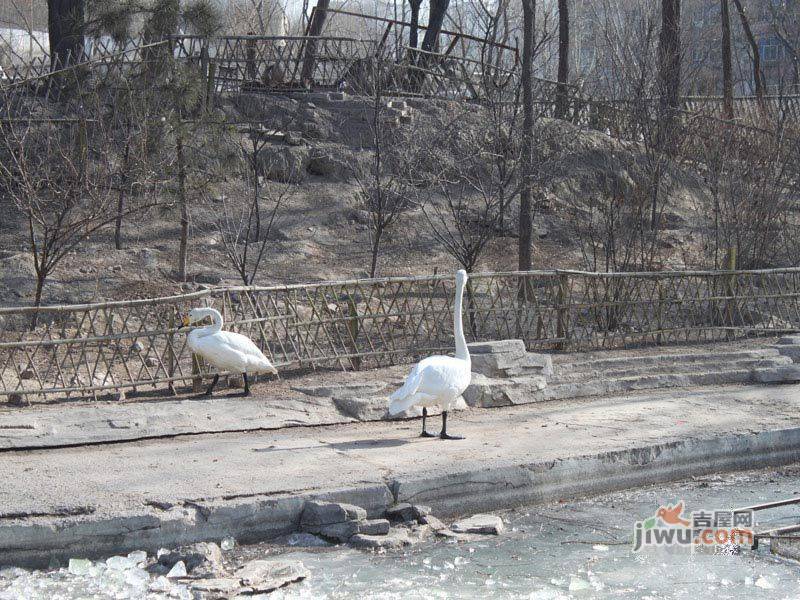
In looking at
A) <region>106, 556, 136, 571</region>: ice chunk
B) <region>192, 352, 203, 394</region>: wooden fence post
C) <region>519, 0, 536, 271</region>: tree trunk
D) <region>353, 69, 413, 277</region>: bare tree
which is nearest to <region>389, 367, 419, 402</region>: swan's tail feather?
<region>192, 352, 203, 394</region>: wooden fence post

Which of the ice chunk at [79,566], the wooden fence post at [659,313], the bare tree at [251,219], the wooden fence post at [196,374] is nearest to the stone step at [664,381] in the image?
the wooden fence post at [659,313]

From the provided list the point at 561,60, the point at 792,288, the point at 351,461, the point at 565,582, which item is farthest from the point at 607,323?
the point at 561,60

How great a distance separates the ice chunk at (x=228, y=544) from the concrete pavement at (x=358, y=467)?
69mm

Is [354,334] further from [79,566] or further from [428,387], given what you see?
[79,566]

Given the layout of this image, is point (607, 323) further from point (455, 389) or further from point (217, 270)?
point (217, 270)

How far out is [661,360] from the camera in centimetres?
1143

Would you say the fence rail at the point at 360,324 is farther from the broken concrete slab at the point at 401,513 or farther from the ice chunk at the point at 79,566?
the broken concrete slab at the point at 401,513

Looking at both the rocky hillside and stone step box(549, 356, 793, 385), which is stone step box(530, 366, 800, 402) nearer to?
stone step box(549, 356, 793, 385)

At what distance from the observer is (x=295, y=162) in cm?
1794

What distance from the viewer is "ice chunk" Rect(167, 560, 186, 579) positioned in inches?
231

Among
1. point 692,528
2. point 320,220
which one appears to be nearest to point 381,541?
point 692,528

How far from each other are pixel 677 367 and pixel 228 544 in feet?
21.9

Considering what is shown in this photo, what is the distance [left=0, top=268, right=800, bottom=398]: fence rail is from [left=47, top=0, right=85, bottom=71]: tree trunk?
6260 millimetres

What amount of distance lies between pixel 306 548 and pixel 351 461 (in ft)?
3.97
